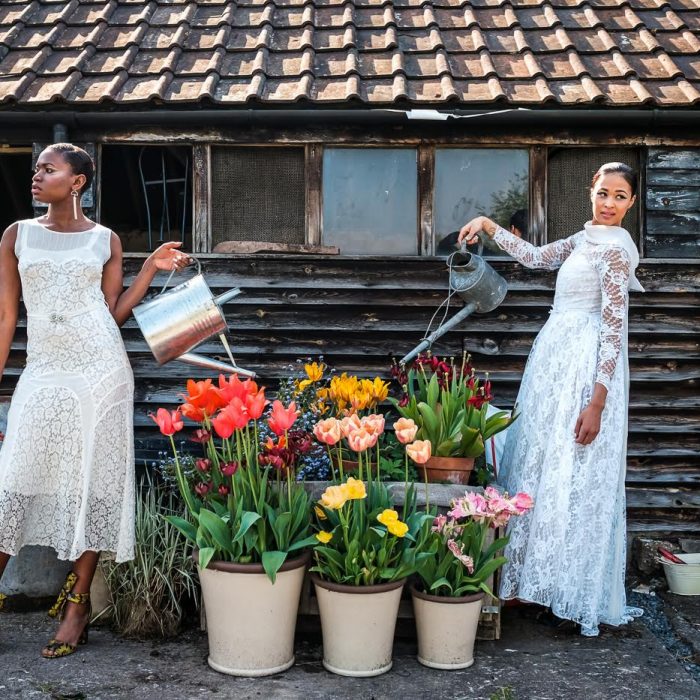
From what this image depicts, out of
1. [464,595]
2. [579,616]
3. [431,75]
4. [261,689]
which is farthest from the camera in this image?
[431,75]

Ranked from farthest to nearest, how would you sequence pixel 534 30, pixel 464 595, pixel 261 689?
pixel 534 30 < pixel 464 595 < pixel 261 689

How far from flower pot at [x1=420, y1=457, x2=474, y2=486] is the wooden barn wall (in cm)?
160

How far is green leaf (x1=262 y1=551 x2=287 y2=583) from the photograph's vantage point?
2.95m

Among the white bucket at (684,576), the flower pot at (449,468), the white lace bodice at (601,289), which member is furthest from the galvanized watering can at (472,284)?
the white bucket at (684,576)

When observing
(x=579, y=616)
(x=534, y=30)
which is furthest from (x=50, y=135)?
(x=579, y=616)

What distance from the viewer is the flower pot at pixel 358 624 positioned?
3.08 metres

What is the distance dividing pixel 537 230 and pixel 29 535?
3444mm

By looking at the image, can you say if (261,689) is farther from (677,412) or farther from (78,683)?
(677,412)

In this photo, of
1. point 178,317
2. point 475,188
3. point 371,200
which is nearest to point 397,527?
point 178,317

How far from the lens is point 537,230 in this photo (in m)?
5.20

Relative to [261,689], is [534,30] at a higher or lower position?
higher

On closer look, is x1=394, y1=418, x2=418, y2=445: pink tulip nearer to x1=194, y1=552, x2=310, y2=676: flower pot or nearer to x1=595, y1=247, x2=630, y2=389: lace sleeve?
x1=194, y1=552, x2=310, y2=676: flower pot

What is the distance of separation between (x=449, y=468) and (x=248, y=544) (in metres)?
0.98

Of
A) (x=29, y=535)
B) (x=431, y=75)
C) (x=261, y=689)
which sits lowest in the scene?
(x=261, y=689)
